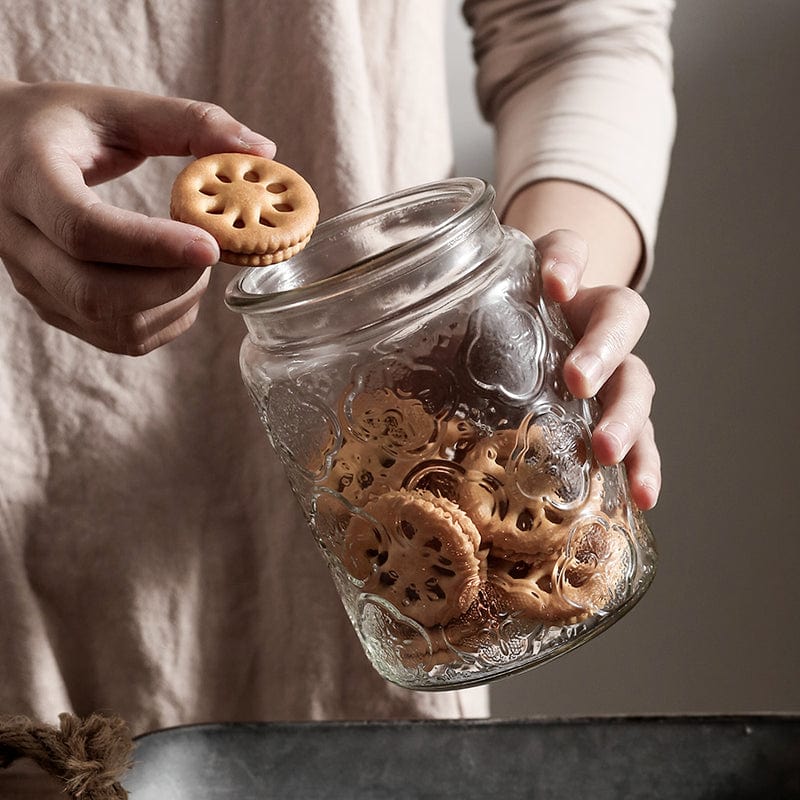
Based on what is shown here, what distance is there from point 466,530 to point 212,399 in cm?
27

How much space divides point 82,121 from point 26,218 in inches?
1.8

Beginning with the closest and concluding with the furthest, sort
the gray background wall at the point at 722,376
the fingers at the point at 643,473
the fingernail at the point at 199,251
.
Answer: the fingernail at the point at 199,251 → the fingers at the point at 643,473 → the gray background wall at the point at 722,376

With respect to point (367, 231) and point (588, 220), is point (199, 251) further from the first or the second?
point (588, 220)

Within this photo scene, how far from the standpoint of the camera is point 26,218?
38cm

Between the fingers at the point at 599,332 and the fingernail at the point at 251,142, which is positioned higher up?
the fingernail at the point at 251,142

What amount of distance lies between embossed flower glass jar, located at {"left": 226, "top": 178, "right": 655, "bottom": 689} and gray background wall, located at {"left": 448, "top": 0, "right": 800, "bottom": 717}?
0.60 meters

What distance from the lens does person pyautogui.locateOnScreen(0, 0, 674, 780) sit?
55 cm

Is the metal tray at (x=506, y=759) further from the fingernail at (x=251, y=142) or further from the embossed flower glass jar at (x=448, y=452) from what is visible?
the fingernail at (x=251, y=142)

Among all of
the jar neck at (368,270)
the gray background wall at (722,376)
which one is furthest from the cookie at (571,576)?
the gray background wall at (722,376)

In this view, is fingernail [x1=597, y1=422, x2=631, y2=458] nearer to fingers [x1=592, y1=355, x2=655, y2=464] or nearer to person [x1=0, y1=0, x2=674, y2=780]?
fingers [x1=592, y1=355, x2=655, y2=464]


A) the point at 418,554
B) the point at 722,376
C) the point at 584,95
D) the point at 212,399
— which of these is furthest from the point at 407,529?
the point at 722,376

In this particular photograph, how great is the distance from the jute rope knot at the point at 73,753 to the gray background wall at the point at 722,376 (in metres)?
0.74

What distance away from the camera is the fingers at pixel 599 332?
379mm

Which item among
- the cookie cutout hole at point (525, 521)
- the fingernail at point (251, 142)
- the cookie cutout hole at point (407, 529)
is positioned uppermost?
the fingernail at point (251, 142)
